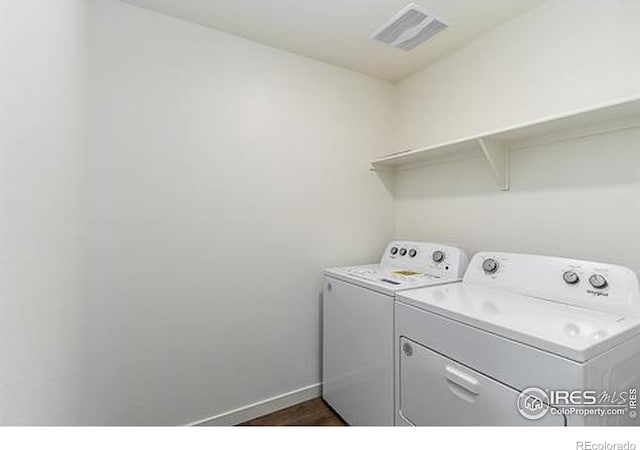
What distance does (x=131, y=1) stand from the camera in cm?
147

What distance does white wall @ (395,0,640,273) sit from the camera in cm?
126

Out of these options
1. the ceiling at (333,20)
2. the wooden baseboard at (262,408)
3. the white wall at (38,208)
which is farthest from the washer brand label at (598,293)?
the white wall at (38,208)

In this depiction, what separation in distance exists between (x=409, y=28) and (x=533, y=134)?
89 cm

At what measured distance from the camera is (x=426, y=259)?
1.85m

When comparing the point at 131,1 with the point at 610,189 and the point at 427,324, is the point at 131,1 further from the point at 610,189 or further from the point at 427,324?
the point at 610,189

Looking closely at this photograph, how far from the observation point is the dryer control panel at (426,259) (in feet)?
5.53

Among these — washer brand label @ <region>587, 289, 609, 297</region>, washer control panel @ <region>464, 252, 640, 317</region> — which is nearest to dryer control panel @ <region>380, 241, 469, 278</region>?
washer control panel @ <region>464, 252, 640, 317</region>

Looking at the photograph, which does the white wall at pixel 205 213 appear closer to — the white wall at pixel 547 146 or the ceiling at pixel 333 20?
the ceiling at pixel 333 20

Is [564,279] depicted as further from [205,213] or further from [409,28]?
[205,213]

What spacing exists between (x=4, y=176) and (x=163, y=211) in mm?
998

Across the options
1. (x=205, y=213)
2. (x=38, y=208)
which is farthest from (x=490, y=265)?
(x=38, y=208)

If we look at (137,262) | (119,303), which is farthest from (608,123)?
(119,303)

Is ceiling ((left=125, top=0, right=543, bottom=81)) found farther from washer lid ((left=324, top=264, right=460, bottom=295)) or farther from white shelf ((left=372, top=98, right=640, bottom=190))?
washer lid ((left=324, top=264, right=460, bottom=295))

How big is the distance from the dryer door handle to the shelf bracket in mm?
1074
